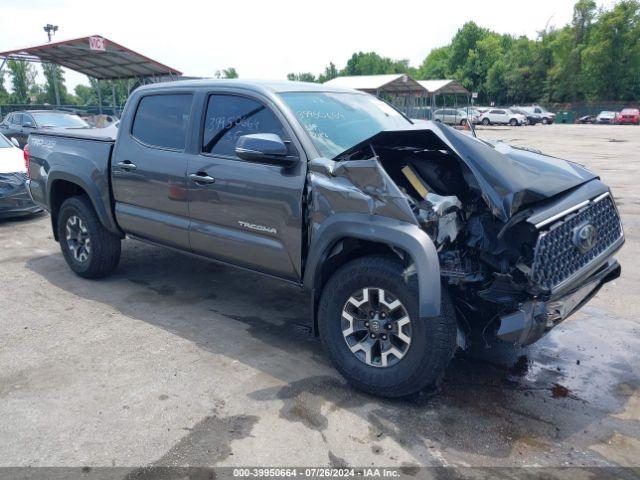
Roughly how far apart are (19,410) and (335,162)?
2471 mm

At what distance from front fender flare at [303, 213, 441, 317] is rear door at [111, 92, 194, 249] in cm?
145

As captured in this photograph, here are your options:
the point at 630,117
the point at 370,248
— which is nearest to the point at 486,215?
the point at 370,248

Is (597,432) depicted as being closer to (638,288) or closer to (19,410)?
(638,288)

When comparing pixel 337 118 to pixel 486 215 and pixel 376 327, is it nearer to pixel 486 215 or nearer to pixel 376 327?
pixel 486 215

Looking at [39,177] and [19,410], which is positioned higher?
[39,177]

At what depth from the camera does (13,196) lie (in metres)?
8.48

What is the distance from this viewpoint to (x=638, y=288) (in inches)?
210

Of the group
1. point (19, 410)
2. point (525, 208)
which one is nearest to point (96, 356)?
point (19, 410)

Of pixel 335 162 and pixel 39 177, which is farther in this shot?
pixel 39 177

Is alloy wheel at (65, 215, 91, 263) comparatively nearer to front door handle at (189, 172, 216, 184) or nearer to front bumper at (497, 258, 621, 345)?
front door handle at (189, 172, 216, 184)

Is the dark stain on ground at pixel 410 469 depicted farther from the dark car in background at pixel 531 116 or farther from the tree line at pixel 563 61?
the tree line at pixel 563 61

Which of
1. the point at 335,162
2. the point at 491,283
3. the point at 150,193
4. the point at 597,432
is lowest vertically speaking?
the point at 597,432

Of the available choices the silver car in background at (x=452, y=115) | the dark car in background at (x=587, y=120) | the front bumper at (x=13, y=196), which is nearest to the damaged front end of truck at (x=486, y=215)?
the silver car in background at (x=452, y=115)

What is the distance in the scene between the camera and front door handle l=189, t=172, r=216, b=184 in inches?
165
